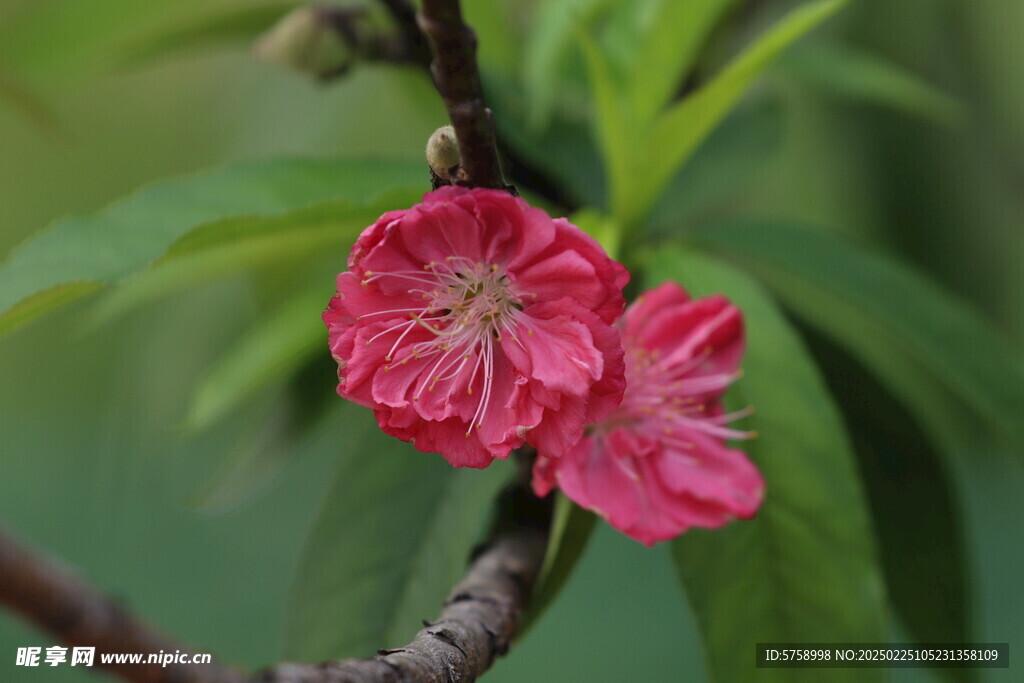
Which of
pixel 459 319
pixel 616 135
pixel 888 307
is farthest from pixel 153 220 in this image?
pixel 888 307

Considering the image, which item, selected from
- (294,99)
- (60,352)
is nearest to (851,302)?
(294,99)

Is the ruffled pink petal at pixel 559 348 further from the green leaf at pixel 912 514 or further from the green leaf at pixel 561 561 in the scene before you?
the green leaf at pixel 912 514

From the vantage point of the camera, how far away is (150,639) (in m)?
0.17

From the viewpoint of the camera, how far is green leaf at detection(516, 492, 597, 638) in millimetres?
400

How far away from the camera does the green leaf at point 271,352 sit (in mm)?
524

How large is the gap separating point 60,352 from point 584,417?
3.41 feet

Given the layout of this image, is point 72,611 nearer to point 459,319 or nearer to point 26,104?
point 459,319

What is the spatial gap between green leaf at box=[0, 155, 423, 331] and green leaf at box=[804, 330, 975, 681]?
0.36m

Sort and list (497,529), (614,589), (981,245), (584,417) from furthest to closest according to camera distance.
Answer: (614,589) < (981,245) < (497,529) < (584,417)

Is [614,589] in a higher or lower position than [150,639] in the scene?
lower

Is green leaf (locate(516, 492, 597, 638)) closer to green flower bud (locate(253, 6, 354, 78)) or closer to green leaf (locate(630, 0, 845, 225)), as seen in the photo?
green leaf (locate(630, 0, 845, 225))

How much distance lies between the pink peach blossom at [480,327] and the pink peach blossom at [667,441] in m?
0.06


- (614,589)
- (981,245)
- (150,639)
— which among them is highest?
(150,639)

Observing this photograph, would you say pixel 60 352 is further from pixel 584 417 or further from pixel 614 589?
pixel 584 417
